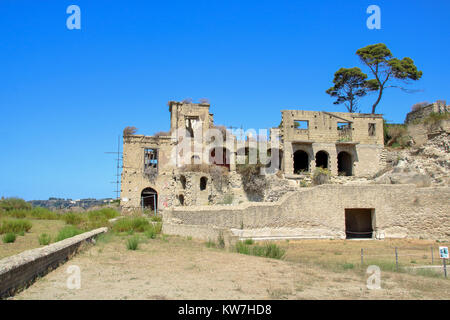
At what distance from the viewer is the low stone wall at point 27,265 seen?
6.57 m

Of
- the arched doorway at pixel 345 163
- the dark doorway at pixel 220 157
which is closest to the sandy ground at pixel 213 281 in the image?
the dark doorway at pixel 220 157

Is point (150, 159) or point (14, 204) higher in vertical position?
point (150, 159)

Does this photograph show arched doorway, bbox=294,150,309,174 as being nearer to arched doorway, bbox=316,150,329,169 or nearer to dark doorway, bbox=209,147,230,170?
arched doorway, bbox=316,150,329,169

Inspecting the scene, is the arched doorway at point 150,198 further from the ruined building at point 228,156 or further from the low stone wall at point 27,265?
the low stone wall at point 27,265

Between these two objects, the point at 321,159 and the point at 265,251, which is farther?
the point at 321,159

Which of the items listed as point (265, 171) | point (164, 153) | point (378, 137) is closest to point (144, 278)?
point (265, 171)

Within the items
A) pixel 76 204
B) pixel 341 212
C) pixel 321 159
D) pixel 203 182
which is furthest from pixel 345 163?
pixel 76 204

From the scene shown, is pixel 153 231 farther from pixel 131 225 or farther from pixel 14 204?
pixel 14 204

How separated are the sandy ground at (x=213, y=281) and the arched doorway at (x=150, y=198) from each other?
21267 millimetres

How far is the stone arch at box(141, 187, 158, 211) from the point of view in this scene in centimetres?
3303

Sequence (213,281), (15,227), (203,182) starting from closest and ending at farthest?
(213,281) < (15,227) < (203,182)

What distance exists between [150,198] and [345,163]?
18146 millimetres

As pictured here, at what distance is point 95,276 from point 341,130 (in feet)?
91.6

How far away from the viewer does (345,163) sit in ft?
110
